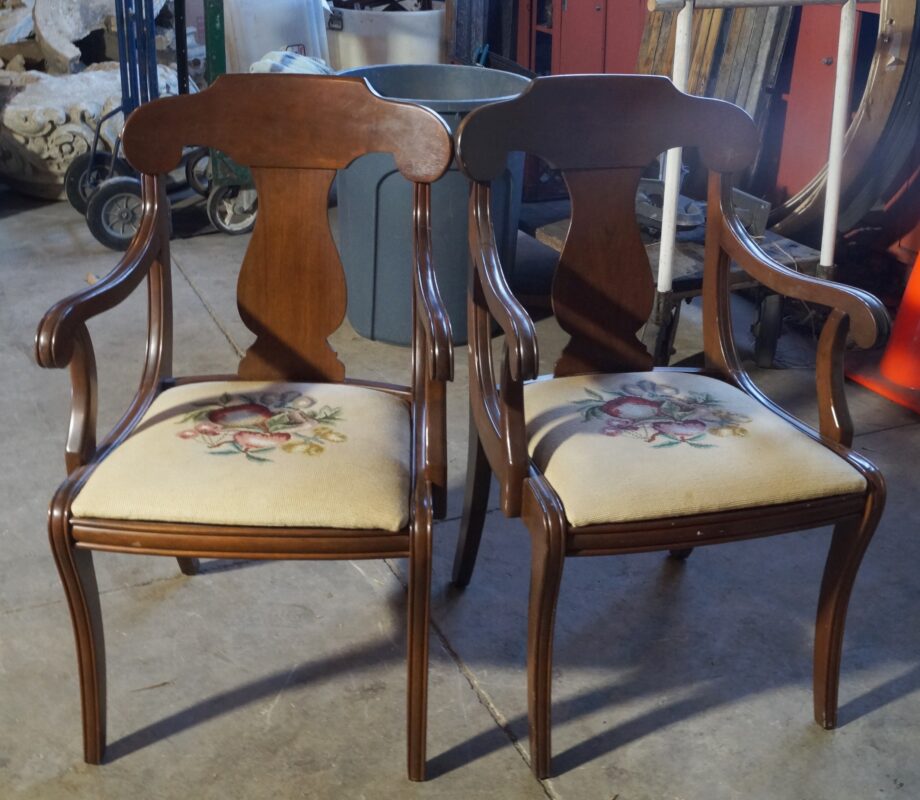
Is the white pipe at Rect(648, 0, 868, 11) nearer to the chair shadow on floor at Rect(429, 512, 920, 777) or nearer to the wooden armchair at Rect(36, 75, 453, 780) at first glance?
the wooden armchair at Rect(36, 75, 453, 780)

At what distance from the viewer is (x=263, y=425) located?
1.64 metres

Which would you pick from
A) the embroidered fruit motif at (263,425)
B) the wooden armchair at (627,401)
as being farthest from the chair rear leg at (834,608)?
the embroidered fruit motif at (263,425)

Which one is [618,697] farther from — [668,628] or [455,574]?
[455,574]

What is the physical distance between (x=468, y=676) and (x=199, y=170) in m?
3.00

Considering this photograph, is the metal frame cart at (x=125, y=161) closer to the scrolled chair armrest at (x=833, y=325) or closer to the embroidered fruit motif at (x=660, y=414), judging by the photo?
the embroidered fruit motif at (x=660, y=414)

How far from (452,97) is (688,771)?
2.20 metres

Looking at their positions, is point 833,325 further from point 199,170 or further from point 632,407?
point 199,170

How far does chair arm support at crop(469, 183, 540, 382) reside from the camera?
4.62ft

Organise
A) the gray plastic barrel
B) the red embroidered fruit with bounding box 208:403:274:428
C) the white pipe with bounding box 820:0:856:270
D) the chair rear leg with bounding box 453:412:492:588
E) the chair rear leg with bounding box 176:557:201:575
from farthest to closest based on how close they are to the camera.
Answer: the gray plastic barrel → the white pipe with bounding box 820:0:856:270 → the chair rear leg with bounding box 176:557:201:575 → the chair rear leg with bounding box 453:412:492:588 → the red embroidered fruit with bounding box 208:403:274:428

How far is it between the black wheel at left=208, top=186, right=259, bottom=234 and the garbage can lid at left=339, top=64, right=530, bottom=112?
45.6 inches

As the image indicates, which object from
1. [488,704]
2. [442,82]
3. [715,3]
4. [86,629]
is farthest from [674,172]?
[86,629]

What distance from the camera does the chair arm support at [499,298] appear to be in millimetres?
1407

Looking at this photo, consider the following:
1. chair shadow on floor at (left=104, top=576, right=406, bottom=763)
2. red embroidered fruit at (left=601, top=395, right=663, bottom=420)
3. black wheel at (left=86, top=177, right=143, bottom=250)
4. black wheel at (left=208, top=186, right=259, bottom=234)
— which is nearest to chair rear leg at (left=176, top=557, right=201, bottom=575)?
chair shadow on floor at (left=104, top=576, right=406, bottom=763)

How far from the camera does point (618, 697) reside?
5.94 ft
